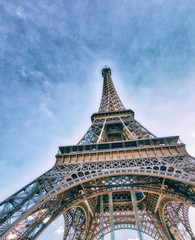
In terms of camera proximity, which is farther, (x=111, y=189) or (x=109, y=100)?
(x=109, y=100)

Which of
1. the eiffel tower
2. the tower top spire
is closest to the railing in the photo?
the eiffel tower

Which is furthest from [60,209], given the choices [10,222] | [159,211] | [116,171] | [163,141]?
[159,211]

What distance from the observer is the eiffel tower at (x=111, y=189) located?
327 inches

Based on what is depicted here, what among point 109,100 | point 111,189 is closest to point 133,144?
point 111,189

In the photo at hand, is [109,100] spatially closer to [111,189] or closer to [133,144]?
[133,144]

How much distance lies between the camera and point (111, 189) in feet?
37.1

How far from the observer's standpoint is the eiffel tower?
27.2 feet

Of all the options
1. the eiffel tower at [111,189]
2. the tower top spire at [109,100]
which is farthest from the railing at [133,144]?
the tower top spire at [109,100]

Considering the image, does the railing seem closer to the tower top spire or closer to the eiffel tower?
the eiffel tower

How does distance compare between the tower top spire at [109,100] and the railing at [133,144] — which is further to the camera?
the tower top spire at [109,100]

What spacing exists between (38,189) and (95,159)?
177 inches

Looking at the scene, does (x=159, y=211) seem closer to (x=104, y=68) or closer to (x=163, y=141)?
(x=163, y=141)

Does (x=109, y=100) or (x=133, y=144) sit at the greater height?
(x=109, y=100)

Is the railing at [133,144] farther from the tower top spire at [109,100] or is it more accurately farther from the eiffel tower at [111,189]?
the tower top spire at [109,100]
